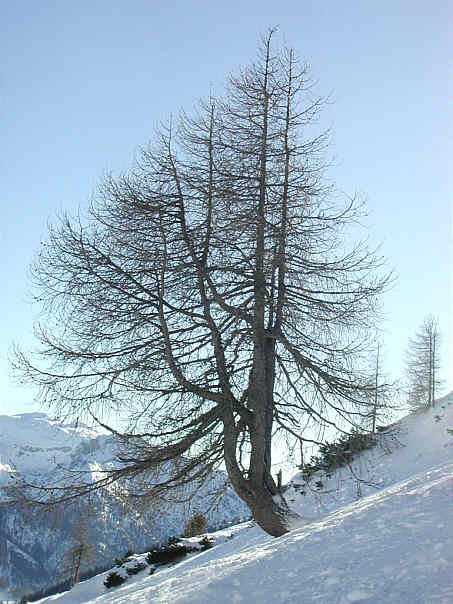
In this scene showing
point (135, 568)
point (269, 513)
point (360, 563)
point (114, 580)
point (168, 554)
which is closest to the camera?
point (360, 563)

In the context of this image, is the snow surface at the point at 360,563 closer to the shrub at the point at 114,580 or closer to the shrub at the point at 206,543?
the shrub at the point at 206,543

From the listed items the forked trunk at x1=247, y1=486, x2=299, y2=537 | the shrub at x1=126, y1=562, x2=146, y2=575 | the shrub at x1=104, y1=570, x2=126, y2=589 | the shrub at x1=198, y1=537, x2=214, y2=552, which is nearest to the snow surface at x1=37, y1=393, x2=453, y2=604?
the forked trunk at x1=247, y1=486, x2=299, y2=537

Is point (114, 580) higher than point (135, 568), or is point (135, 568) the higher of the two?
point (135, 568)

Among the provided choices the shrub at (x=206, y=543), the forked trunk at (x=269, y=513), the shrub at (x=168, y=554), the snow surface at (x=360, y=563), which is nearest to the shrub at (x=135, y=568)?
the shrub at (x=168, y=554)

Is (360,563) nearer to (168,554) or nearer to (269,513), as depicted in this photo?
(269,513)

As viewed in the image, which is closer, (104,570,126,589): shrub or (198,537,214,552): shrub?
(104,570,126,589): shrub

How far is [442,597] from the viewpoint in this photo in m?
3.15

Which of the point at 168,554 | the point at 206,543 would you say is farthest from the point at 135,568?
the point at 206,543

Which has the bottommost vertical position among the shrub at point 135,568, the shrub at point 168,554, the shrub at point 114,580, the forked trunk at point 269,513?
the shrub at point 114,580

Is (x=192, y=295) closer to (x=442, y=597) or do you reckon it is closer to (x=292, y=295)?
(x=292, y=295)

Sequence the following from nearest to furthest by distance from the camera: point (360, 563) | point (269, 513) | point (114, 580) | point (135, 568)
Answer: point (360, 563), point (269, 513), point (114, 580), point (135, 568)

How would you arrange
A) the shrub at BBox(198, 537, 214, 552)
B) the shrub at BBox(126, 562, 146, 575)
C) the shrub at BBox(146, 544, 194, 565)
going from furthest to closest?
1. the shrub at BBox(126, 562, 146, 575)
2. the shrub at BBox(198, 537, 214, 552)
3. the shrub at BBox(146, 544, 194, 565)

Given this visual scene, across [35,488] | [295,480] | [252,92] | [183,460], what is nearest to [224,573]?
[183,460]

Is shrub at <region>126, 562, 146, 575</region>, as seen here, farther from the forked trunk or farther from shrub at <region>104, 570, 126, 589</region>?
the forked trunk
